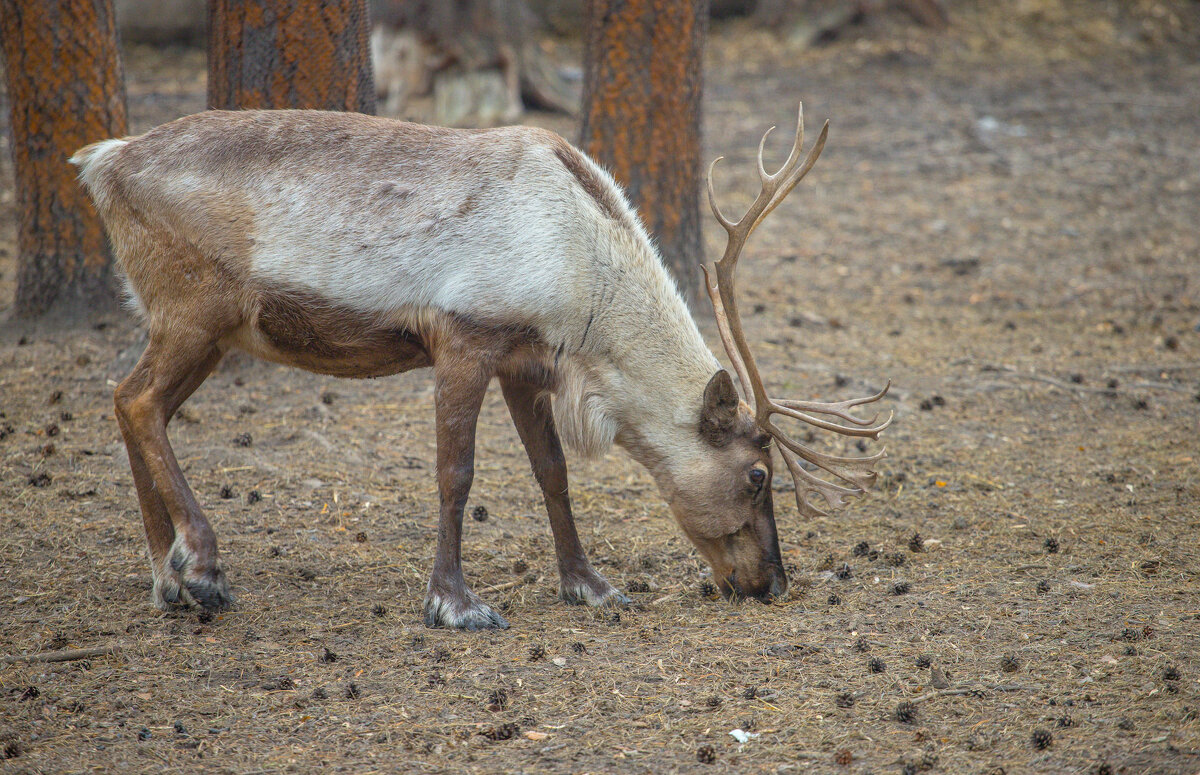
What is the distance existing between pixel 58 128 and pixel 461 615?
4.35m

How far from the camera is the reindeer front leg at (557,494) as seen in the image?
4.34 m

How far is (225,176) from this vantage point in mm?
4074

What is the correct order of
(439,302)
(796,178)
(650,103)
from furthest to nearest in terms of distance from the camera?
(650,103), (796,178), (439,302)

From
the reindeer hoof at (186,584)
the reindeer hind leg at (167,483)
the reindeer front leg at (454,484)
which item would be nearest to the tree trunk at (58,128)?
the reindeer hind leg at (167,483)

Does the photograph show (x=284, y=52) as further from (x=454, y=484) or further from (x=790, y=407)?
(x=790, y=407)

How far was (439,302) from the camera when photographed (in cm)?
394

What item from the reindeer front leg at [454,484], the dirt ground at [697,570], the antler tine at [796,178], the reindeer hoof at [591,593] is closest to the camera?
the dirt ground at [697,570]

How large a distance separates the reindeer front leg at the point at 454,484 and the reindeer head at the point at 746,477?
2.87ft

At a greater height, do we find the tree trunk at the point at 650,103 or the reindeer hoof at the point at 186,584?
the tree trunk at the point at 650,103

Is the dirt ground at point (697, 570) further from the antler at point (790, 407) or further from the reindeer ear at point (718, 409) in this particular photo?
the reindeer ear at point (718, 409)

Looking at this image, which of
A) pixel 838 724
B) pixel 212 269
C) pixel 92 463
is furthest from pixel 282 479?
pixel 838 724

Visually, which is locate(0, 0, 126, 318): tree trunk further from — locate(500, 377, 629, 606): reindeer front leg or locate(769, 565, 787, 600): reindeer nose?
locate(769, 565, 787, 600): reindeer nose

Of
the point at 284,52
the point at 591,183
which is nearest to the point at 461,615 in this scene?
the point at 591,183

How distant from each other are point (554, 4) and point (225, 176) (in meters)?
11.8
